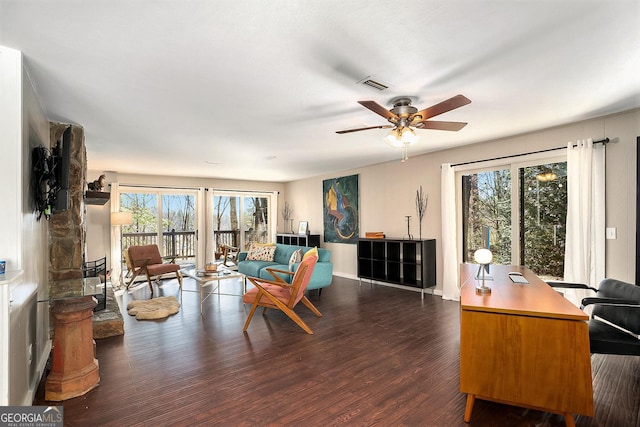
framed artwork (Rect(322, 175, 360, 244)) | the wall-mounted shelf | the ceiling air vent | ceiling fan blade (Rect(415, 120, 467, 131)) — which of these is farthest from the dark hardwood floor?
framed artwork (Rect(322, 175, 360, 244))

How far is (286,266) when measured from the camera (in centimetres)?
554

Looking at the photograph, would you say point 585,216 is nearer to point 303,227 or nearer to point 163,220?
point 303,227

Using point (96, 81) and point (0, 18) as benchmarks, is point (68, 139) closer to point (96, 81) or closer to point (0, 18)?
point (96, 81)

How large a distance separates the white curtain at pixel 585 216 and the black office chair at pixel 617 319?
3.04 ft

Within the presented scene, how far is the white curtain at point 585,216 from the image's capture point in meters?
3.29

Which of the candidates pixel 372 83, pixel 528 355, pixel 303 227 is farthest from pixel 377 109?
pixel 303 227

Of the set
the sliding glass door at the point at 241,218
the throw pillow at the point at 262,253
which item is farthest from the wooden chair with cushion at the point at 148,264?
the sliding glass door at the point at 241,218

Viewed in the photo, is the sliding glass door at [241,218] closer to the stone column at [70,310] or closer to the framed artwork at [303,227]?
the framed artwork at [303,227]

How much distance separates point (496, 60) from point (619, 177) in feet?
7.70

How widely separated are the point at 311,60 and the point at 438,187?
3600 mm

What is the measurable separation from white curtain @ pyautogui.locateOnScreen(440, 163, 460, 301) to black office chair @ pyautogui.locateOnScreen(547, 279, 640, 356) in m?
2.18

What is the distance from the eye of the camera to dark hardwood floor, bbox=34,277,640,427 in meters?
1.98

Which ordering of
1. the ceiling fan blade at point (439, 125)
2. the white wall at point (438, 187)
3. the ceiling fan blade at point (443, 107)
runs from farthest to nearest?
the white wall at point (438, 187) < the ceiling fan blade at point (439, 125) < the ceiling fan blade at point (443, 107)

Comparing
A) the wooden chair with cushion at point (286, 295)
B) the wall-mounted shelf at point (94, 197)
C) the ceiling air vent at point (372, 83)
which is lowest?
the wooden chair with cushion at point (286, 295)
